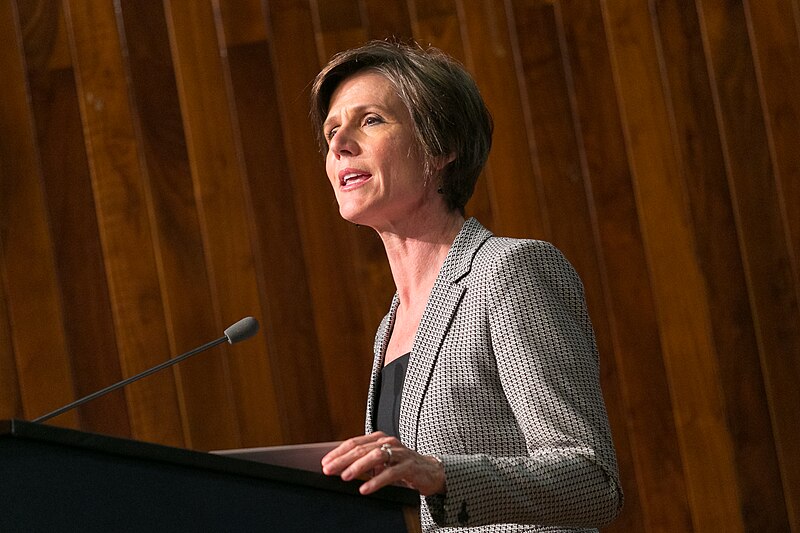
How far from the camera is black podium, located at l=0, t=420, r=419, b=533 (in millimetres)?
917

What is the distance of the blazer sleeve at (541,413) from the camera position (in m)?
1.25

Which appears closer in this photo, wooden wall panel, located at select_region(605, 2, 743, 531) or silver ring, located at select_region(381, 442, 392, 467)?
silver ring, located at select_region(381, 442, 392, 467)

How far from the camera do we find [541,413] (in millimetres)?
1403

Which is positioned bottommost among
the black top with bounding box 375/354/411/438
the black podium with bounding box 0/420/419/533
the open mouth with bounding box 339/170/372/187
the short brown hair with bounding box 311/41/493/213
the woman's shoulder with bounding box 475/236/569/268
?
the black top with bounding box 375/354/411/438

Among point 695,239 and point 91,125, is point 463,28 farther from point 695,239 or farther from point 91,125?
point 91,125

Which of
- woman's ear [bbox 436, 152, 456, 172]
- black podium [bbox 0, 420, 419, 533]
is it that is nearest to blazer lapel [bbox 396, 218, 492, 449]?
woman's ear [bbox 436, 152, 456, 172]

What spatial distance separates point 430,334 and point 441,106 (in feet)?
1.58

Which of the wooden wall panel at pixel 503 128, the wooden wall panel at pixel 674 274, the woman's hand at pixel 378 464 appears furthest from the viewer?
the wooden wall panel at pixel 503 128

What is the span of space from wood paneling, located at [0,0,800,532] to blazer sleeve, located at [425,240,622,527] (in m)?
1.27

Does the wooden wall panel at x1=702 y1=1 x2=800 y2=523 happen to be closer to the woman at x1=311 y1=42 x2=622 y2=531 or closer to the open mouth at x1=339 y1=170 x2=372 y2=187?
the woman at x1=311 y1=42 x2=622 y2=531

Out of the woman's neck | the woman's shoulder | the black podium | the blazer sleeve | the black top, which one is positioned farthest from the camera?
the woman's neck

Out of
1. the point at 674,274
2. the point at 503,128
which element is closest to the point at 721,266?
the point at 674,274

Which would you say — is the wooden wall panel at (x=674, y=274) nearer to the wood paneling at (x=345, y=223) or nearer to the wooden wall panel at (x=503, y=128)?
the wood paneling at (x=345, y=223)

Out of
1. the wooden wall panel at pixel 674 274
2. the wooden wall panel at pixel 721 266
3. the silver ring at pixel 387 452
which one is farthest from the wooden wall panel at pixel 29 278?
the silver ring at pixel 387 452
